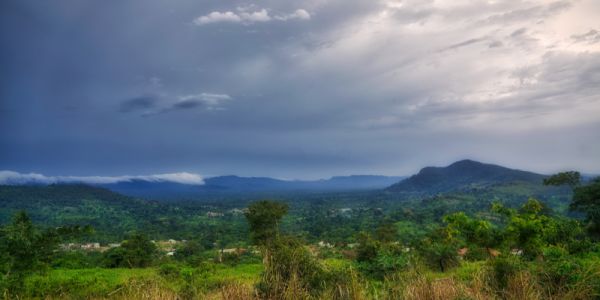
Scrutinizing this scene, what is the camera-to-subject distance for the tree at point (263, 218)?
92.7 feet

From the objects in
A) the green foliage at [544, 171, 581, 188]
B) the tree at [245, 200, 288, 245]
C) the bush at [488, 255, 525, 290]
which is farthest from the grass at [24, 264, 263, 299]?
the green foliage at [544, 171, 581, 188]

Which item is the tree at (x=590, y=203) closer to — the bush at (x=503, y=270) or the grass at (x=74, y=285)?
the bush at (x=503, y=270)

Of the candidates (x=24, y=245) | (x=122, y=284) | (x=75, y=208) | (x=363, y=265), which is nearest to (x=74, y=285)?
(x=24, y=245)

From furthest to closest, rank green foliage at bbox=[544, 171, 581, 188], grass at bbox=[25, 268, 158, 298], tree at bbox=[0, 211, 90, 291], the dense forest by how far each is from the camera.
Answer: green foliage at bbox=[544, 171, 581, 188] < grass at bbox=[25, 268, 158, 298] < tree at bbox=[0, 211, 90, 291] < the dense forest

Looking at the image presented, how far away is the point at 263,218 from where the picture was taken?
93.4 ft

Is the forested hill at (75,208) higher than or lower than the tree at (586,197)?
lower

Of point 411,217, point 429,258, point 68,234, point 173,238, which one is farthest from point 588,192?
point 173,238

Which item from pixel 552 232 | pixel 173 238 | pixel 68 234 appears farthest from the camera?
pixel 173 238

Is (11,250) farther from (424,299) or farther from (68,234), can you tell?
(424,299)

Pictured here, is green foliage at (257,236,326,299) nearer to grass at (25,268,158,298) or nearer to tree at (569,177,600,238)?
grass at (25,268,158,298)

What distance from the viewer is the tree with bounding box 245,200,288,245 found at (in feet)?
92.7

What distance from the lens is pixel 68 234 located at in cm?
991

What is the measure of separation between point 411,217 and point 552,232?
73.1 metres

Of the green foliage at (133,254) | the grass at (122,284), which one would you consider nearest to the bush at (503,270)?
the grass at (122,284)
